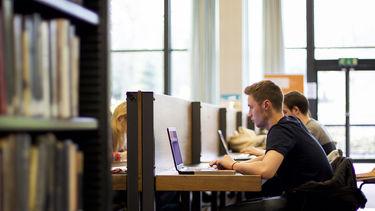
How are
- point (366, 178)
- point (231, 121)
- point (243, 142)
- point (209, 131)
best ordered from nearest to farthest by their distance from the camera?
point (366, 178) → point (209, 131) → point (243, 142) → point (231, 121)

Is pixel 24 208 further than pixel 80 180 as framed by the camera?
No

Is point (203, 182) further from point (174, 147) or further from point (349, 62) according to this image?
point (349, 62)

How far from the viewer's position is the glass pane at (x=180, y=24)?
877 cm

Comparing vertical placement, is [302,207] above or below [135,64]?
below

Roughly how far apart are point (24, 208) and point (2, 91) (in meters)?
0.24

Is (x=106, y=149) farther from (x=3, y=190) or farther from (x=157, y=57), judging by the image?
(x=157, y=57)

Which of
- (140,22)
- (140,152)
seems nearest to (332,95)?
(140,22)

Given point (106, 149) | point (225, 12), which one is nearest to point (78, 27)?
A: point (106, 149)

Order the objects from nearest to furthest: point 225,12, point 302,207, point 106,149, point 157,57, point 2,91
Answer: point 2,91, point 106,149, point 302,207, point 225,12, point 157,57

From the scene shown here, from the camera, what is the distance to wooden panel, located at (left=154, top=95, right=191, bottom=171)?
259cm

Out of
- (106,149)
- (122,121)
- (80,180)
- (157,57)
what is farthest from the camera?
(157,57)

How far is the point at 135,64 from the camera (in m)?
8.91

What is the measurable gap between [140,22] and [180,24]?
2.28 ft

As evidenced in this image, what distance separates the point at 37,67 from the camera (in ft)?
3.47
